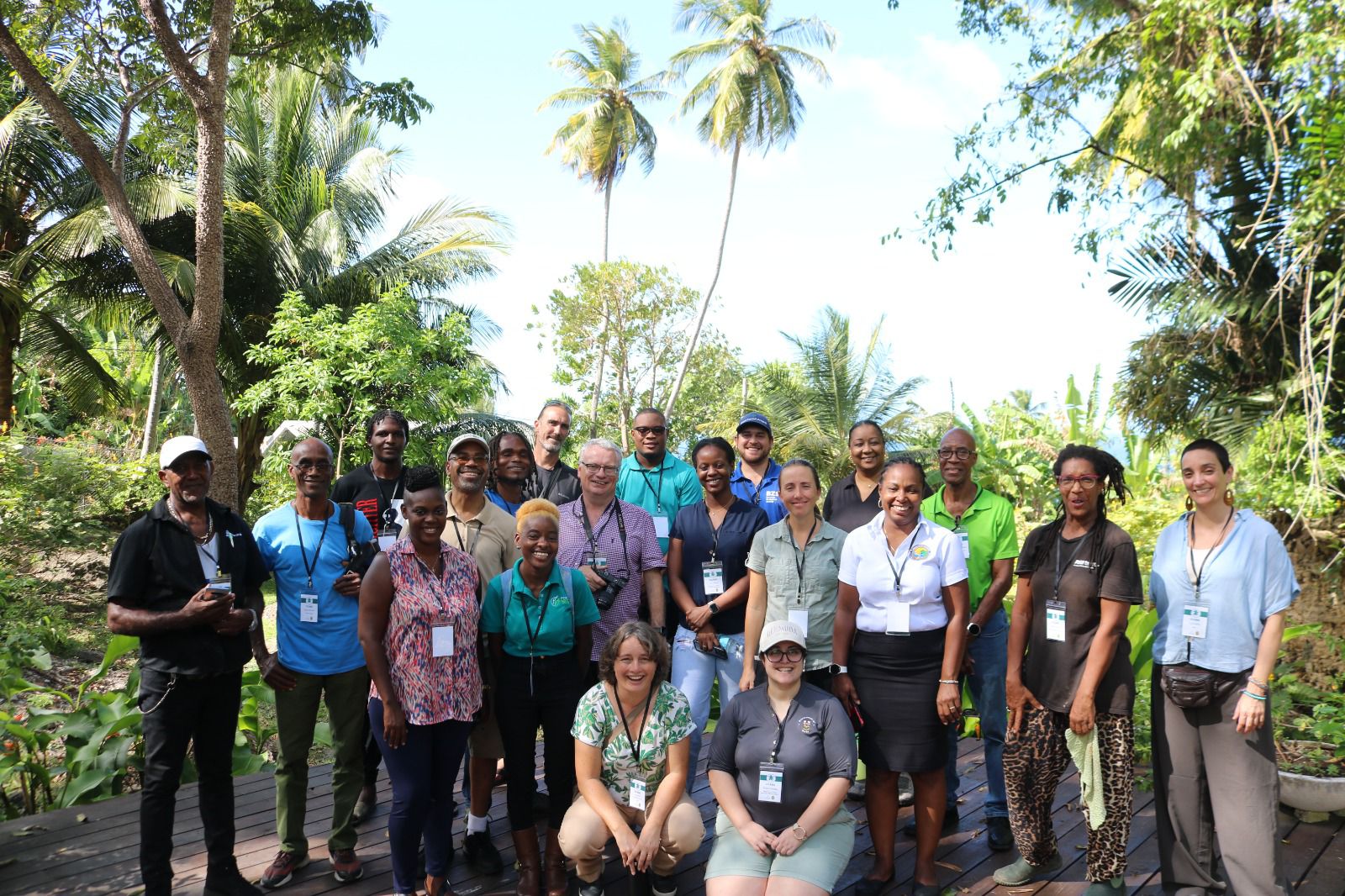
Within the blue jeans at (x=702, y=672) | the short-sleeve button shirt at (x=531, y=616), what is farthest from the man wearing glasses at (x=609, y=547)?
the short-sleeve button shirt at (x=531, y=616)

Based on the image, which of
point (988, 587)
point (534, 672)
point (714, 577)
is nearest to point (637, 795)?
point (534, 672)

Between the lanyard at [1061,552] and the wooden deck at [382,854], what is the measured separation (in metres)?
1.28

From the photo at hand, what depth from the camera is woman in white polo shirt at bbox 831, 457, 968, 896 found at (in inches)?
143

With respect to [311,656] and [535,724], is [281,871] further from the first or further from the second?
[535,724]

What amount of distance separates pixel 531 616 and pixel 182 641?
1.31 m

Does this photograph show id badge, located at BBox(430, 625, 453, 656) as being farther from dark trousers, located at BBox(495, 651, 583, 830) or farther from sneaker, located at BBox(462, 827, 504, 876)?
sneaker, located at BBox(462, 827, 504, 876)

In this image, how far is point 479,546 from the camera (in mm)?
4137

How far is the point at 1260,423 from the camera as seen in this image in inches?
258

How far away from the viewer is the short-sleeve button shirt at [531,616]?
3697mm

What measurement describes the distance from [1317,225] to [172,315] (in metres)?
8.55

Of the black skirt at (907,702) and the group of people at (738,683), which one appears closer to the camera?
the group of people at (738,683)

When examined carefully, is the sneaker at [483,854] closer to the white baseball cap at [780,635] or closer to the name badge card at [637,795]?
the name badge card at [637,795]

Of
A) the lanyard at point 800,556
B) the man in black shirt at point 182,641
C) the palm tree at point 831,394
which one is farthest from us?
the palm tree at point 831,394

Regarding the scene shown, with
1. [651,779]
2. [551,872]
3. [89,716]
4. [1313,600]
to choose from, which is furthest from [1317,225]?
[89,716]
